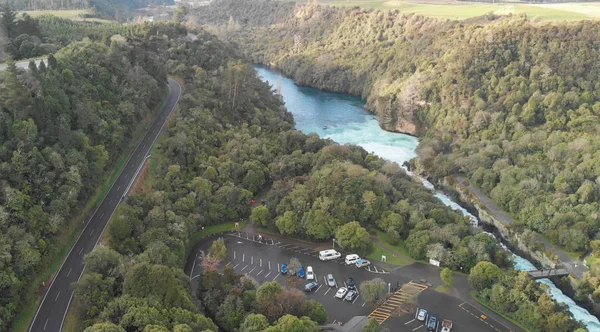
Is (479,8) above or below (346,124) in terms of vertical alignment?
above

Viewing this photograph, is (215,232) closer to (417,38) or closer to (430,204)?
(430,204)

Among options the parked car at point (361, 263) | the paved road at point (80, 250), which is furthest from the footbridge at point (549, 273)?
the paved road at point (80, 250)

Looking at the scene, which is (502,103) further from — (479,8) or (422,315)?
(479,8)

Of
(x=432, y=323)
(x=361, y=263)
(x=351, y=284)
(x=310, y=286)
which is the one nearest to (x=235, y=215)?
(x=310, y=286)

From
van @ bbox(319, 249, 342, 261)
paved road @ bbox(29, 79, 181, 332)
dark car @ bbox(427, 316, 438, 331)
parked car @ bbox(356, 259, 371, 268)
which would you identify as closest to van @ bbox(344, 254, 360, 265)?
parked car @ bbox(356, 259, 371, 268)

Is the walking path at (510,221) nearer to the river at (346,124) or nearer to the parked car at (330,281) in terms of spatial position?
the river at (346,124)

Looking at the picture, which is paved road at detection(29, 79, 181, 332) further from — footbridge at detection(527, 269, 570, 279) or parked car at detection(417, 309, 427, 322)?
footbridge at detection(527, 269, 570, 279)
